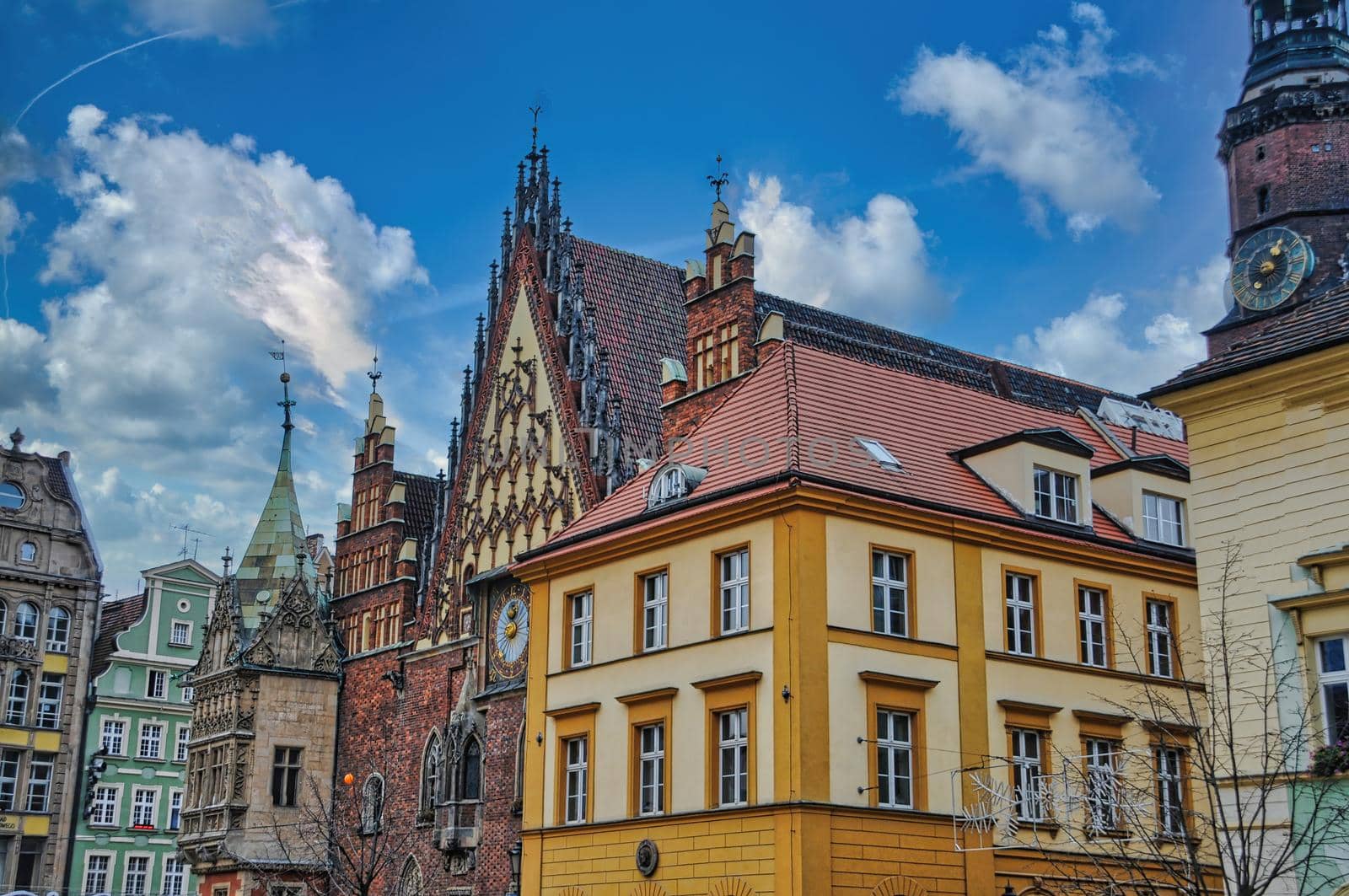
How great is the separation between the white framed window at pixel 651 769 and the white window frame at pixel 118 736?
40.3 m

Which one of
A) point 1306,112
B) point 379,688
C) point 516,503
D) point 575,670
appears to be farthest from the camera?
point 1306,112

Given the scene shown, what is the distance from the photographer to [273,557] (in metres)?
52.7

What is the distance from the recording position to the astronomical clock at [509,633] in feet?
136

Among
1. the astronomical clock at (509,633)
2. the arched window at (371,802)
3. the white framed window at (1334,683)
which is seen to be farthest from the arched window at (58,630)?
the white framed window at (1334,683)

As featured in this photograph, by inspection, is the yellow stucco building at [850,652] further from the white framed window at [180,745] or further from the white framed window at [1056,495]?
the white framed window at [180,745]

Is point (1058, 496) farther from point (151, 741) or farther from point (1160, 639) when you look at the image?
point (151, 741)

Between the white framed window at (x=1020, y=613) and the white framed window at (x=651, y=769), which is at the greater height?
the white framed window at (x=1020, y=613)

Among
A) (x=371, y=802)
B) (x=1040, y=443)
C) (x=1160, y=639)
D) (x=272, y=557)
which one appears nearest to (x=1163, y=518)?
(x=1160, y=639)

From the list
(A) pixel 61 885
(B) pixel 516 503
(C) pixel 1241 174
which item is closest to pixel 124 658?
(A) pixel 61 885

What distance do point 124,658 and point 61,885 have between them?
939 cm

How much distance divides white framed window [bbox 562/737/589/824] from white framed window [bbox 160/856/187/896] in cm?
3807

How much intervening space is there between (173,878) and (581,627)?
39.3 metres

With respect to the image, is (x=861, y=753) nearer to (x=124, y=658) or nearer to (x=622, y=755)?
(x=622, y=755)

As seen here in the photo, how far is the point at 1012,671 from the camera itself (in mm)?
29688
